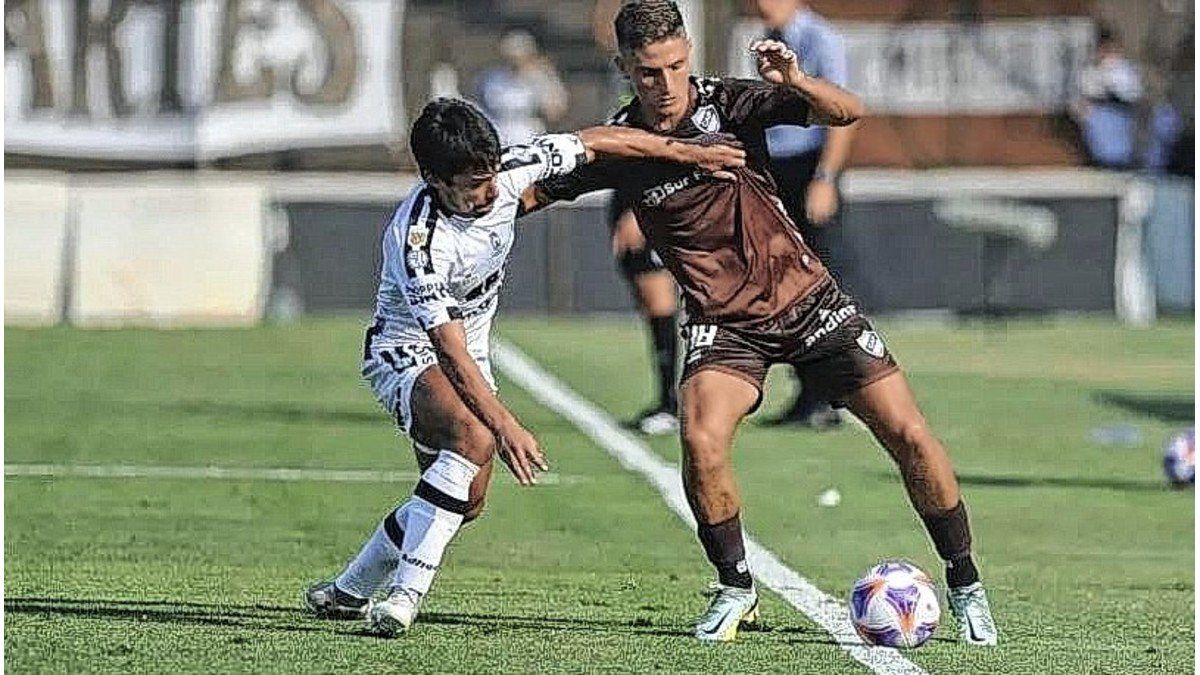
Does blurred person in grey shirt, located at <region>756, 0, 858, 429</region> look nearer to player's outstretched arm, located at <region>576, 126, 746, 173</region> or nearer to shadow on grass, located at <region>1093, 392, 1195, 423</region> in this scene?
shadow on grass, located at <region>1093, 392, 1195, 423</region>

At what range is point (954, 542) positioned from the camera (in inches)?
344

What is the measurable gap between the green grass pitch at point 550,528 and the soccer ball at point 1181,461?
131mm

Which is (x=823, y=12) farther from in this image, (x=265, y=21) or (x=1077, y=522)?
(x=1077, y=522)

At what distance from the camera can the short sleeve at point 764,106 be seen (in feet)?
28.4

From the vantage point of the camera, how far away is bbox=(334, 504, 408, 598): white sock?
28.6ft

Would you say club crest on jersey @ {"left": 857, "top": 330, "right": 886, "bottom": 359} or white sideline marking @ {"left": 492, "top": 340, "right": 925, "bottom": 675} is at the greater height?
club crest on jersey @ {"left": 857, "top": 330, "right": 886, "bottom": 359}

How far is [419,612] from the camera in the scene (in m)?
9.01

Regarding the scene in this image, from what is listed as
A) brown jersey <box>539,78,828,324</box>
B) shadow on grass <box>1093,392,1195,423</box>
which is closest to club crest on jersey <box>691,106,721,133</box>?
brown jersey <box>539,78,828,324</box>

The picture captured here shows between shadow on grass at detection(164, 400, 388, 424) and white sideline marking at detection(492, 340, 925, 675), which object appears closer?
white sideline marking at detection(492, 340, 925, 675)

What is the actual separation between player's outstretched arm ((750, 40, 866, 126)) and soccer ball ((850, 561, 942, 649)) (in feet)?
4.50

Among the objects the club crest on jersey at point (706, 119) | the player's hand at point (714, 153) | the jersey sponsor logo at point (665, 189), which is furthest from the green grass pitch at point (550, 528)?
the club crest on jersey at point (706, 119)

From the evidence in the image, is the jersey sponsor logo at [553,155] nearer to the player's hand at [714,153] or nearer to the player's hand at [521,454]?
the player's hand at [714,153]

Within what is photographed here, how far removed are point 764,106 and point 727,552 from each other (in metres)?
1.35

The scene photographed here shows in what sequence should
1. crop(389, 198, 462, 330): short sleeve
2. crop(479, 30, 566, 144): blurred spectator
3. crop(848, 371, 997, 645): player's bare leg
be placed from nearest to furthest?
crop(389, 198, 462, 330): short sleeve < crop(848, 371, 997, 645): player's bare leg < crop(479, 30, 566, 144): blurred spectator
